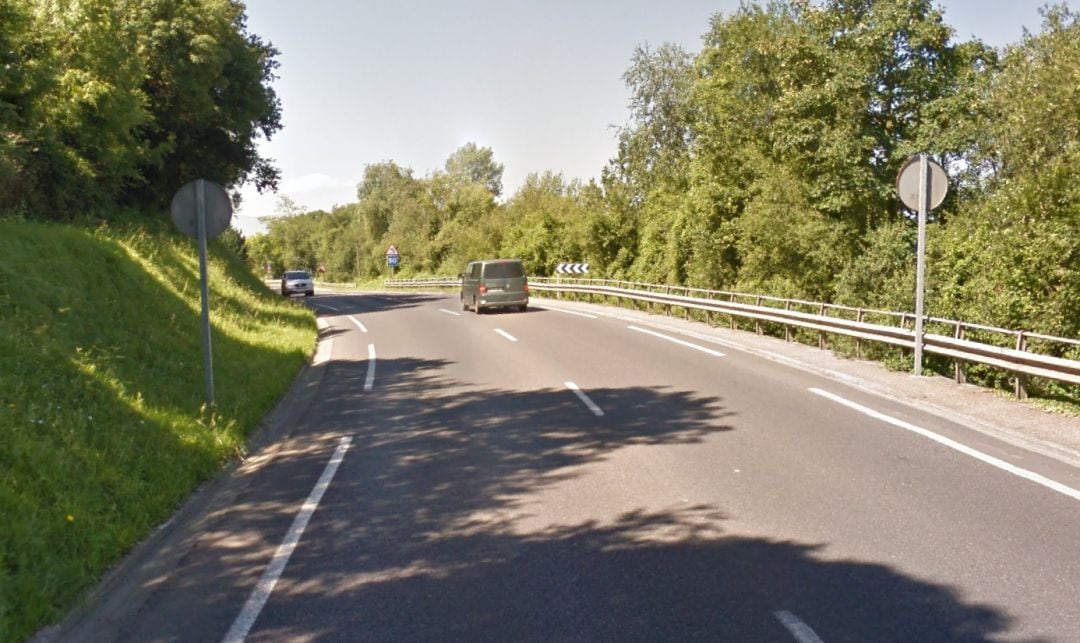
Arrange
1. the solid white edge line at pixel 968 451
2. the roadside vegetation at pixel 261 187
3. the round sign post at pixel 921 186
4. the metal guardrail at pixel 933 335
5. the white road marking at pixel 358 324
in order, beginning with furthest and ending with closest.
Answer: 1. the white road marking at pixel 358 324
2. the round sign post at pixel 921 186
3. the metal guardrail at pixel 933 335
4. the roadside vegetation at pixel 261 187
5. the solid white edge line at pixel 968 451

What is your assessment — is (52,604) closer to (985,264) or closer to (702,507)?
(702,507)

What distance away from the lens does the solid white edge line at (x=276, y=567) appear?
16.3 feet

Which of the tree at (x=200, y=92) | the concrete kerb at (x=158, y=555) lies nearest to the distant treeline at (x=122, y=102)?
the tree at (x=200, y=92)

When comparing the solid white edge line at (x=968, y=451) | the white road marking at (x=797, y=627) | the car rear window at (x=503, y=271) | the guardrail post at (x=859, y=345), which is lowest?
the white road marking at (x=797, y=627)

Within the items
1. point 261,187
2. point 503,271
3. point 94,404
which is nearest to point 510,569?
point 94,404

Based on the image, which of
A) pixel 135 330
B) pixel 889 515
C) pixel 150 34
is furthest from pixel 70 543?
pixel 150 34

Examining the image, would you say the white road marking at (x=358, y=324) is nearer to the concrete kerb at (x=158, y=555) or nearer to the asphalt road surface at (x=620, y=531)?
the asphalt road surface at (x=620, y=531)

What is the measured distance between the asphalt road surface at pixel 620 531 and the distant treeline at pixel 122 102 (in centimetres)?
1168

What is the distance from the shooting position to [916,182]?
13000 mm

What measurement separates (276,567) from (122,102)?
835 inches

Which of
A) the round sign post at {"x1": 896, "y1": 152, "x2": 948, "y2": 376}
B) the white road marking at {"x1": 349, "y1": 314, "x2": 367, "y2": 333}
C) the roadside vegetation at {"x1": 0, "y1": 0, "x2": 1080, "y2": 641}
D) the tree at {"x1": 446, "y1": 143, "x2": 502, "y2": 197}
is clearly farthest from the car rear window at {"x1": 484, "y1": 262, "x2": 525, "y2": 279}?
the tree at {"x1": 446, "y1": 143, "x2": 502, "y2": 197}

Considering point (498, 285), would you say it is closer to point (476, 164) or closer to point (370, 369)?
point (370, 369)

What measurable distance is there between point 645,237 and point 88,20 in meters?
25.4

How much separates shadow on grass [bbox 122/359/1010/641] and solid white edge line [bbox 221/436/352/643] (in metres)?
0.07
